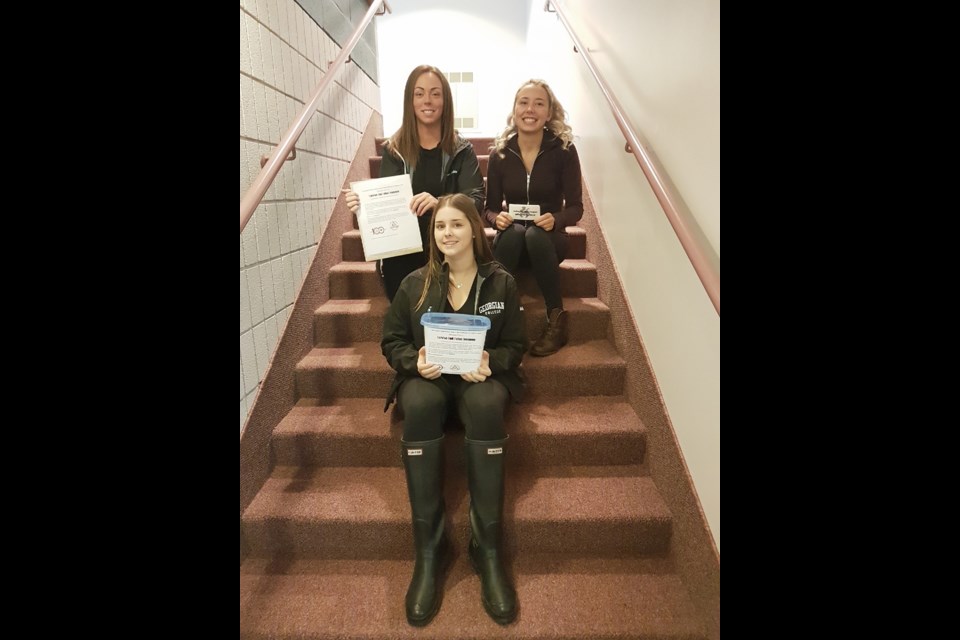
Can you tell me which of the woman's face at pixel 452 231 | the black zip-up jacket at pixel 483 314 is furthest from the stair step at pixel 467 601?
the woman's face at pixel 452 231

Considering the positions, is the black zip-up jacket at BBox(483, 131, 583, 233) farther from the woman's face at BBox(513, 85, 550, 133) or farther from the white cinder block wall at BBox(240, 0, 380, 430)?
the white cinder block wall at BBox(240, 0, 380, 430)

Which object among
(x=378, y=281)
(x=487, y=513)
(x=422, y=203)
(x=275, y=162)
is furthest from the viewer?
(x=378, y=281)

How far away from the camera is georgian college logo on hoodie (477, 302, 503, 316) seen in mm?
1642

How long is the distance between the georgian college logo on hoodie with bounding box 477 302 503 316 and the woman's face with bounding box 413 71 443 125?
92 cm

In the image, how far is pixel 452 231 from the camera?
5.28ft

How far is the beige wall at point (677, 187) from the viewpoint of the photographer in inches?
50.8

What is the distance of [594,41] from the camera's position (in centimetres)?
246

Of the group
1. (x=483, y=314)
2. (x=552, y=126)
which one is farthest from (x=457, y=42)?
(x=483, y=314)

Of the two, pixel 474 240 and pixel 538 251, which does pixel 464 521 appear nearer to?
pixel 474 240

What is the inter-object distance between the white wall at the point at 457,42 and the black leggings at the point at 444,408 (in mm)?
3664

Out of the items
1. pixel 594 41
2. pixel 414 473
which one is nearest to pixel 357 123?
pixel 594 41

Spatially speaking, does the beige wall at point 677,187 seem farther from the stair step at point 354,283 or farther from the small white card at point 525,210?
the stair step at point 354,283

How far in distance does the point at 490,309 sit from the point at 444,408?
360 mm
